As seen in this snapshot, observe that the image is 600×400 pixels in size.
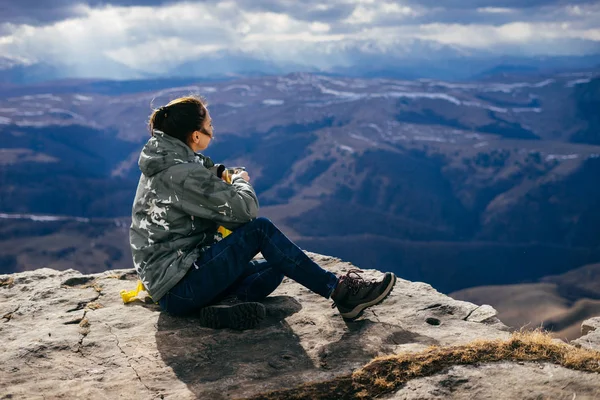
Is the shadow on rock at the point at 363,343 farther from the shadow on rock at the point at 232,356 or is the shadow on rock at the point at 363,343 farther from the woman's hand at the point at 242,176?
the woman's hand at the point at 242,176

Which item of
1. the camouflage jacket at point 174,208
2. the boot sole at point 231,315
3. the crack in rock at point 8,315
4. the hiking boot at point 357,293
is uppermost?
the camouflage jacket at point 174,208

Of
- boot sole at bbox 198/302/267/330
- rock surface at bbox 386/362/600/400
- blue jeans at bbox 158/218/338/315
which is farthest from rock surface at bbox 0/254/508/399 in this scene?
rock surface at bbox 386/362/600/400

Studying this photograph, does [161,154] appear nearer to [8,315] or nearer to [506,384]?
[8,315]

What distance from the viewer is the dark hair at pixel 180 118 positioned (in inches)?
276

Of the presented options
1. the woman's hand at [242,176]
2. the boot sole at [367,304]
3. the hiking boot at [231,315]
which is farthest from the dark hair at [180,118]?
the boot sole at [367,304]

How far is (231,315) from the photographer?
7.50 meters

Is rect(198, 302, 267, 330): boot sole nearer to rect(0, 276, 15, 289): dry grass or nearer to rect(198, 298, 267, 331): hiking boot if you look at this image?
rect(198, 298, 267, 331): hiking boot

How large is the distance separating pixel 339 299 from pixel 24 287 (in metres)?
7.03

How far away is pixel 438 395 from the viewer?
19.3 ft

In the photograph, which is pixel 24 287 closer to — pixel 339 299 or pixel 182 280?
pixel 182 280

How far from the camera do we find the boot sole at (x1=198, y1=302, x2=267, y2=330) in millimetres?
7488

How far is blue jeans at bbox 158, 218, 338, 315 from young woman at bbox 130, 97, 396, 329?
0.05 feet

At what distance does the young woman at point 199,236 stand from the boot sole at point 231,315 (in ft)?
0.05

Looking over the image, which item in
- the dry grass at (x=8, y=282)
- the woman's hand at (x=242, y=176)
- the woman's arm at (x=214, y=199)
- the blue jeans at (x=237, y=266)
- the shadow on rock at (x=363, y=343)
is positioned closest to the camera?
the shadow on rock at (x=363, y=343)
